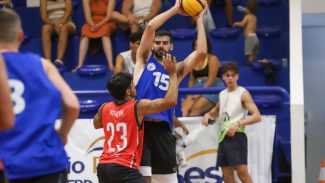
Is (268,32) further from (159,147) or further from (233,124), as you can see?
(159,147)

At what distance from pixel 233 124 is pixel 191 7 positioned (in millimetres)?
1629

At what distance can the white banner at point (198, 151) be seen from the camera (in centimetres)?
726

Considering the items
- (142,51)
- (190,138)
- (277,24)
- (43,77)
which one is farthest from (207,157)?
(43,77)

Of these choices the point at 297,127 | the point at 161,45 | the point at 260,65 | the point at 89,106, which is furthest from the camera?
the point at 260,65

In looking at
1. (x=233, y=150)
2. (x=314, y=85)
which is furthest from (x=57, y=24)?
(x=314, y=85)

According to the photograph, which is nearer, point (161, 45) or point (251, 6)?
point (161, 45)

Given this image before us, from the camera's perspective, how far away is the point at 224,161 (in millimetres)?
7051

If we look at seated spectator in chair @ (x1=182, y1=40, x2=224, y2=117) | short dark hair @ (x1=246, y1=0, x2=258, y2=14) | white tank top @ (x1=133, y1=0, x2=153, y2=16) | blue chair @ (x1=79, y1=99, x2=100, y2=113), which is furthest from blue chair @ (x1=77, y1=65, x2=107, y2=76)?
short dark hair @ (x1=246, y1=0, x2=258, y2=14)

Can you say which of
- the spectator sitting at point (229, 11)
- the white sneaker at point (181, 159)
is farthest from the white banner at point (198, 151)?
the spectator sitting at point (229, 11)

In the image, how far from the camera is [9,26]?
A: 3383 millimetres

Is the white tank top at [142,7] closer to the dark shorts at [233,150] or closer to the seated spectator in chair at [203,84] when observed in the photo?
the seated spectator in chair at [203,84]

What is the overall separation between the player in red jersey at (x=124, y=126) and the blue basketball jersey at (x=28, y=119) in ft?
5.77

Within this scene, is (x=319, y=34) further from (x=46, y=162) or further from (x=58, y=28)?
(x=46, y=162)

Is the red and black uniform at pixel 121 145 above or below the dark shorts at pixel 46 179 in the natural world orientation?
below
